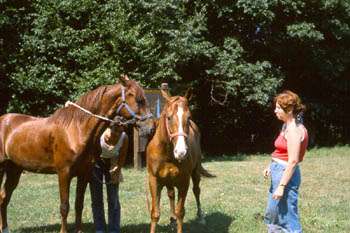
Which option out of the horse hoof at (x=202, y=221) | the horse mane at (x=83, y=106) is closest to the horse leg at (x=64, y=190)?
the horse mane at (x=83, y=106)

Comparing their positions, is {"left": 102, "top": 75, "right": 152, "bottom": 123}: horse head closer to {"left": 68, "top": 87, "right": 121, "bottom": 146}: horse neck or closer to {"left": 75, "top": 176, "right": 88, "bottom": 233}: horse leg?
{"left": 68, "top": 87, "right": 121, "bottom": 146}: horse neck

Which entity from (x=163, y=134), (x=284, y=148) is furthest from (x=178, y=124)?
(x=284, y=148)

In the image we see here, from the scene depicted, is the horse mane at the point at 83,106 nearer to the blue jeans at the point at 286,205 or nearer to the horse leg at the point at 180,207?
the horse leg at the point at 180,207

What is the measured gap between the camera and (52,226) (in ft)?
25.3

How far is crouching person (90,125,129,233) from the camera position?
6.61m

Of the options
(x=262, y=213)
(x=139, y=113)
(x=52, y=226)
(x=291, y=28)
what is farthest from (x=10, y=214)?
(x=291, y=28)

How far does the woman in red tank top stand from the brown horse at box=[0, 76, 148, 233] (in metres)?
1.85

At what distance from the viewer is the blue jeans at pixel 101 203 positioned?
22.0 feet

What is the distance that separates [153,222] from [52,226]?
2.09 meters

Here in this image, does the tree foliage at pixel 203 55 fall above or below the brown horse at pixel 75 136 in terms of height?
above

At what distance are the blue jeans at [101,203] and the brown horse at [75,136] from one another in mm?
221

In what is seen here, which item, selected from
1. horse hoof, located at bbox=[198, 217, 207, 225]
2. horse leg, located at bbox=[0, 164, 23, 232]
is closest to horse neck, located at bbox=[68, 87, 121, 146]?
horse leg, located at bbox=[0, 164, 23, 232]

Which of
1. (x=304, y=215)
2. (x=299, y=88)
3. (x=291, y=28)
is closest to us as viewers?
(x=304, y=215)

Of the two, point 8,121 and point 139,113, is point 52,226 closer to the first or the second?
point 8,121
